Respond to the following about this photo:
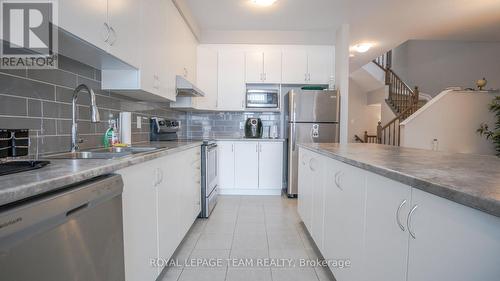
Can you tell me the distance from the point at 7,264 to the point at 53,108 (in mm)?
1135

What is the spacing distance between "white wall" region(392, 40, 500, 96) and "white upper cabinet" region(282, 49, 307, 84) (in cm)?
443

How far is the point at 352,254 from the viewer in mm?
1287

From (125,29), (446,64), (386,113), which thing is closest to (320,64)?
(125,29)

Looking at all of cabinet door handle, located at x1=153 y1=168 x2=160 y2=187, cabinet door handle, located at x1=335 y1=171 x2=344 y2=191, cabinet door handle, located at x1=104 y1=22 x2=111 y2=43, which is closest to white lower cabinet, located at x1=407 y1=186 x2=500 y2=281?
cabinet door handle, located at x1=335 y1=171 x2=344 y2=191

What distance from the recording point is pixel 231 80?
4.13 meters

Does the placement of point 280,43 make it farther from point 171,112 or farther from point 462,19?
point 462,19

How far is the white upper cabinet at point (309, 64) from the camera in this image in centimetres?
407

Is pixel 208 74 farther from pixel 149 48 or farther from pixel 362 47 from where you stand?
pixel 362 47

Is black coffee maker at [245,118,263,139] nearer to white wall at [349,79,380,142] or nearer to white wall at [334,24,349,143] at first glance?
white wall at [334,24,349,143]

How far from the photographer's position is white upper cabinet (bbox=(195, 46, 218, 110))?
160 inches

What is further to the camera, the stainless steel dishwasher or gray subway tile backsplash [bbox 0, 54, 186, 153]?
gray subway tile backsplash [bbox 0, 54, 186, 153]

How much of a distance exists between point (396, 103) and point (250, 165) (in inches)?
190

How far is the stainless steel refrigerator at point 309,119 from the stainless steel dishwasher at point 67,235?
9.54 ft

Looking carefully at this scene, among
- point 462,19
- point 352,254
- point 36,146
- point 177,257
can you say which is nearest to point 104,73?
point 36,146
